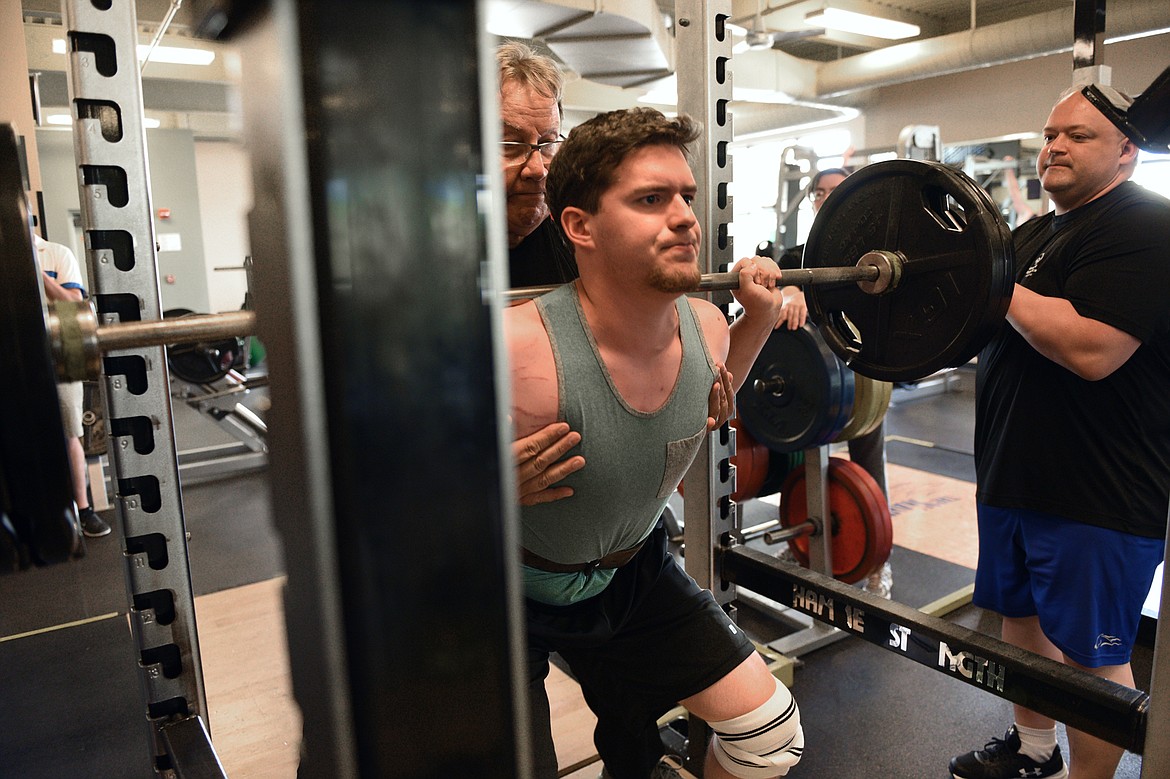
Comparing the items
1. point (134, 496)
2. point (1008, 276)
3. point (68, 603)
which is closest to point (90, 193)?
point (134, 496)

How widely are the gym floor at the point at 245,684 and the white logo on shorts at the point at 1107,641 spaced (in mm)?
598

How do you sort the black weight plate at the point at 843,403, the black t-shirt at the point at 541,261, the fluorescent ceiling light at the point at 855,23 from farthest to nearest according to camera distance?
the fluorescent ceiling light at the point at 855,23 → the black weight plate at the point at 843,403 → the black t-shirt at the point at 541,261

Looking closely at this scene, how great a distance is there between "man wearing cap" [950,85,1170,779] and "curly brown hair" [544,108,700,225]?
2.67 feet

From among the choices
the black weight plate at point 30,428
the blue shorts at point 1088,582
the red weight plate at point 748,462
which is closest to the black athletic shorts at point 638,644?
the blue shorts at point 1088,582

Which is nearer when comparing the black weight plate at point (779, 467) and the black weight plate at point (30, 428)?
the black weight plate at point (30, 428)

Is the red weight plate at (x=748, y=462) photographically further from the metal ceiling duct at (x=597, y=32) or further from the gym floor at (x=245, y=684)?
the metal ceiling duct at (x=597, y=32)

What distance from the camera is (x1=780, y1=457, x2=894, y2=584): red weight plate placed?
2.77 meters

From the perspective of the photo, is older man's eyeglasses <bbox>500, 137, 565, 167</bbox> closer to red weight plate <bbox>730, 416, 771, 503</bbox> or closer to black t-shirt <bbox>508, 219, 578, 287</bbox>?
black t-shirt <bbox>508, 219, 578, 287</bbox>

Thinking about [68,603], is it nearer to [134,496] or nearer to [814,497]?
[134,496]

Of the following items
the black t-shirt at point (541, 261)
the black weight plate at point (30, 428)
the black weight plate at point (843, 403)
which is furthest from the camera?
the black weight plate at point (843, 403)

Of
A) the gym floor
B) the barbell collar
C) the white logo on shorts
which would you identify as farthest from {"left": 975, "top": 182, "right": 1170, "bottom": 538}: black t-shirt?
the barbell collar

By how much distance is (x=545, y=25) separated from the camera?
4.93 meters

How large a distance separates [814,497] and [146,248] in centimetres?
223

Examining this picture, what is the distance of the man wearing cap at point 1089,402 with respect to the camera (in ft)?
5.25
